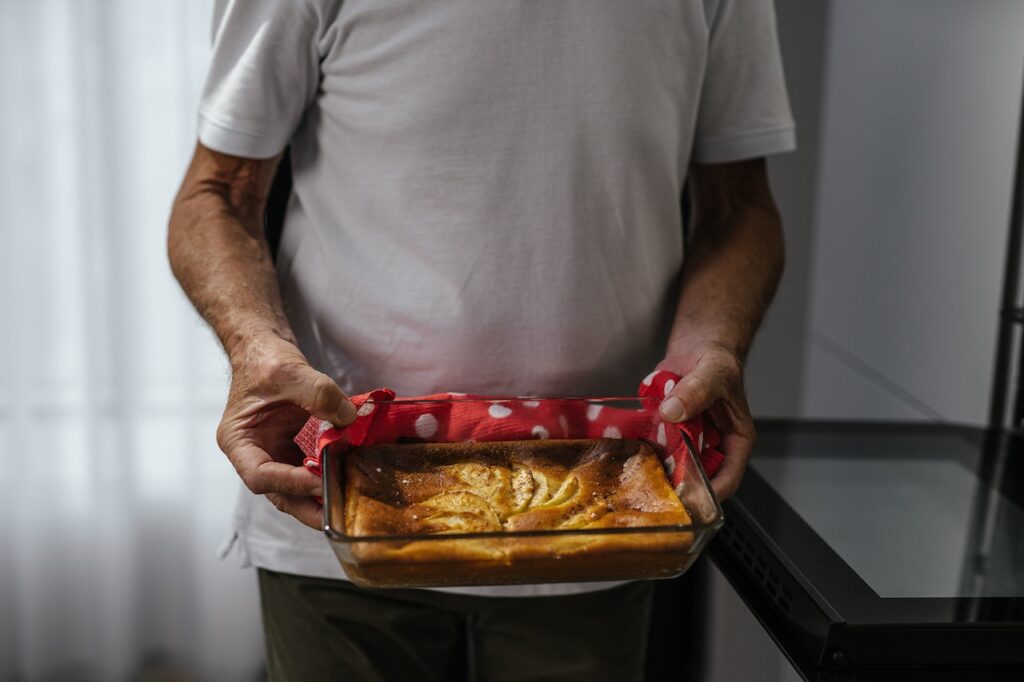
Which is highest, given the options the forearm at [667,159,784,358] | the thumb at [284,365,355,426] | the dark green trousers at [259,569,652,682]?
the forearm at [667,159,784,358]

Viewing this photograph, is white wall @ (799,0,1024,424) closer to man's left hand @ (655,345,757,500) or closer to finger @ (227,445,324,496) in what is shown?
man's left hand @ (655,345,757,500)

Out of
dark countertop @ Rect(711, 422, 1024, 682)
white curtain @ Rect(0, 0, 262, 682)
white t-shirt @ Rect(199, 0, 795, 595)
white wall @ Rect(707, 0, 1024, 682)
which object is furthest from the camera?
white curtain @ Rect(0, 0, 262, 682)

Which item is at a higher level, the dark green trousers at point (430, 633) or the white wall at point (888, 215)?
the white wall at point (888, 215)

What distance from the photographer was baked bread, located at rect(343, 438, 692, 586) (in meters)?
0.63

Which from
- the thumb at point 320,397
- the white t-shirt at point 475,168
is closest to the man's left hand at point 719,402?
the white t-shirt at point 475,168

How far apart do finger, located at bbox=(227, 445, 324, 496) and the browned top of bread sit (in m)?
0.03

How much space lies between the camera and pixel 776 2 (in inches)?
57.8

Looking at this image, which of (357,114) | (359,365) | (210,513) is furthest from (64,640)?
(357,114)

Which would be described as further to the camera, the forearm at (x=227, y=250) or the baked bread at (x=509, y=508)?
the forearm at (x=227, y=250)

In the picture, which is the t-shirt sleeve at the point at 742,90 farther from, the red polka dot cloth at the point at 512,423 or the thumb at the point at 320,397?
the thumb at the point at 320,397

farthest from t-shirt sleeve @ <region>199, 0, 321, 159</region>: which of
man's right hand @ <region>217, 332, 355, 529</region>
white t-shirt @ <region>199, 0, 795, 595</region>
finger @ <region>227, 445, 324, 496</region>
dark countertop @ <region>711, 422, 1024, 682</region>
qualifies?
dark countertop @ <region>711, 422, 1024, 682</region>

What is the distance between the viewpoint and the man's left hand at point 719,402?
0.78m

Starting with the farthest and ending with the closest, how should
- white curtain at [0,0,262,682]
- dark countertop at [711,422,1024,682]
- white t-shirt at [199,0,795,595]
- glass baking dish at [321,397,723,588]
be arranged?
white curtain at [0,0,262,682], white t-shirt at [199,0,795,595], dark countertop at [711,422,1024,682], glass baking dish at [321,397,723,588]

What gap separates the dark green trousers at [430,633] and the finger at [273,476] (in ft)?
0.84
